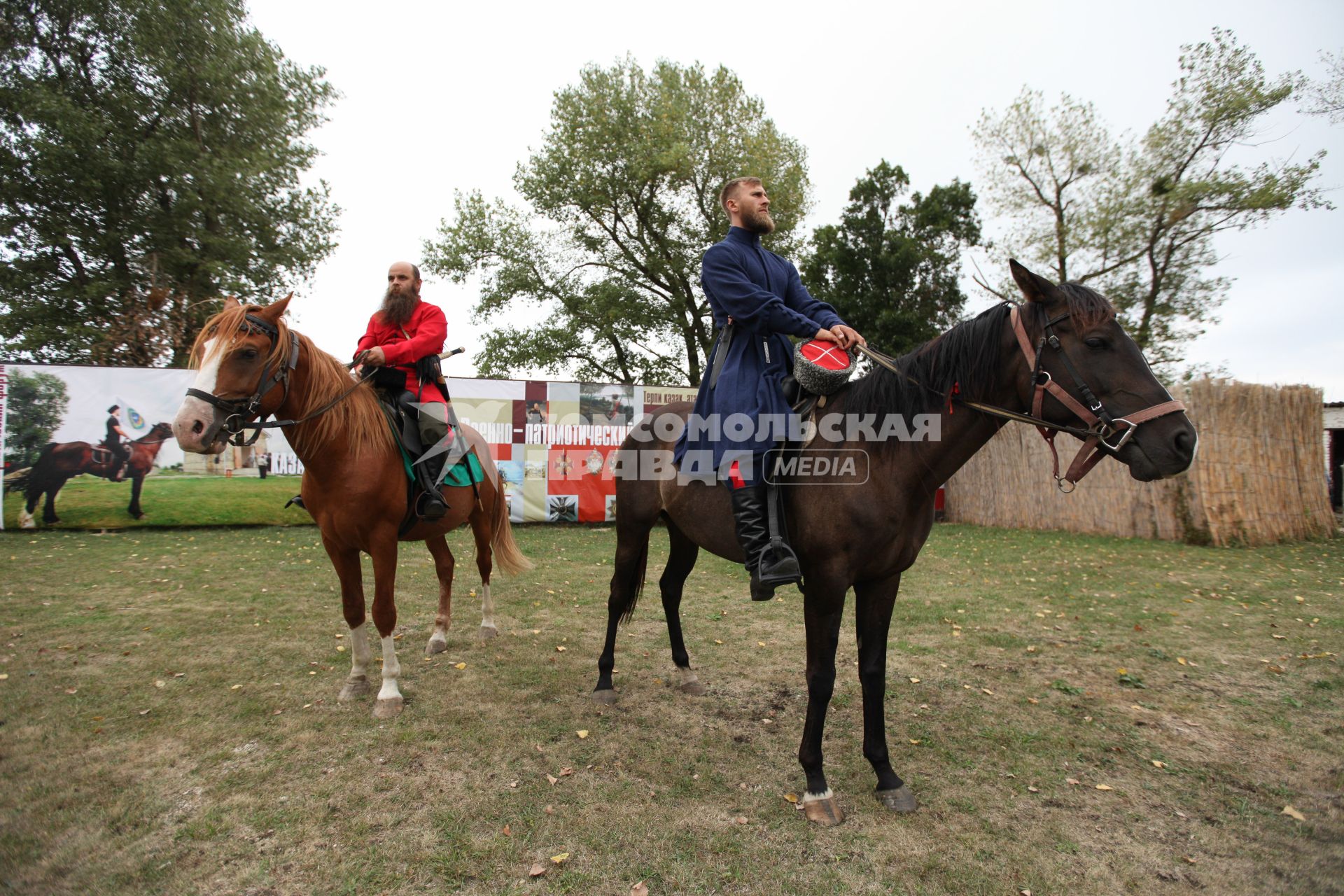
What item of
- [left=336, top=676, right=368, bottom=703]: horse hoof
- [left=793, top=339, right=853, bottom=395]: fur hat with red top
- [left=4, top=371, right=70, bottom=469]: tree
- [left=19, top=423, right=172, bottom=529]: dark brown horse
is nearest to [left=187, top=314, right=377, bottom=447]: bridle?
[left=336, top=676, right=368, bottom=703]: horse hoof

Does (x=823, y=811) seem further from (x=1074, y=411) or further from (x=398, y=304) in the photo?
(x=398, y=304)

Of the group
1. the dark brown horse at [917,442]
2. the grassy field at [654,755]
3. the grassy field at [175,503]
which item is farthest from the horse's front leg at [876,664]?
the grassy field at [175,503]

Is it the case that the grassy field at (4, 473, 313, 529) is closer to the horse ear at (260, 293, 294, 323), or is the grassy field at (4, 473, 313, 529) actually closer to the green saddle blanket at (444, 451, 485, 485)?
the green saddle blanket at (444, 451, 485, 485)

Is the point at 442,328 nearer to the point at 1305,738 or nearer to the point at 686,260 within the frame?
the point at 1305,738

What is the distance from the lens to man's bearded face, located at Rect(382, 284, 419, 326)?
467 cm

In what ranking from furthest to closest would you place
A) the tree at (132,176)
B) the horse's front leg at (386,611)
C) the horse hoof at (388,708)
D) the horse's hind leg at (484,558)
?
1. the tree at (132,176)
2. the horse's hind leg at (484,558)
3. the horse's front leg at (386,611)
4. the horse hoof at (388,708)

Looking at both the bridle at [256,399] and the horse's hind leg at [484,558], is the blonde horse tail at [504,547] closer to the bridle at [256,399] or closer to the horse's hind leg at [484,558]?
the horse's hind leg at [484,558]

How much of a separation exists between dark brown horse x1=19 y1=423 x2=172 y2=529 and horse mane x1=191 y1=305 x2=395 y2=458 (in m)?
10.2

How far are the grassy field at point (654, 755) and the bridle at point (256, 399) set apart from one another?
71.4 inches

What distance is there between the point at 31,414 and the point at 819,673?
15.5 meters

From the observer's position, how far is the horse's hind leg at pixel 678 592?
453 centimetres

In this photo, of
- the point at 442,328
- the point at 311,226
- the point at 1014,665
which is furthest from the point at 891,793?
the point at 311,226

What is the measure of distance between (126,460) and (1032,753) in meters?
15.3

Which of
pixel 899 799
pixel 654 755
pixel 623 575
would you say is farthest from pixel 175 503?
pixel 899 799
